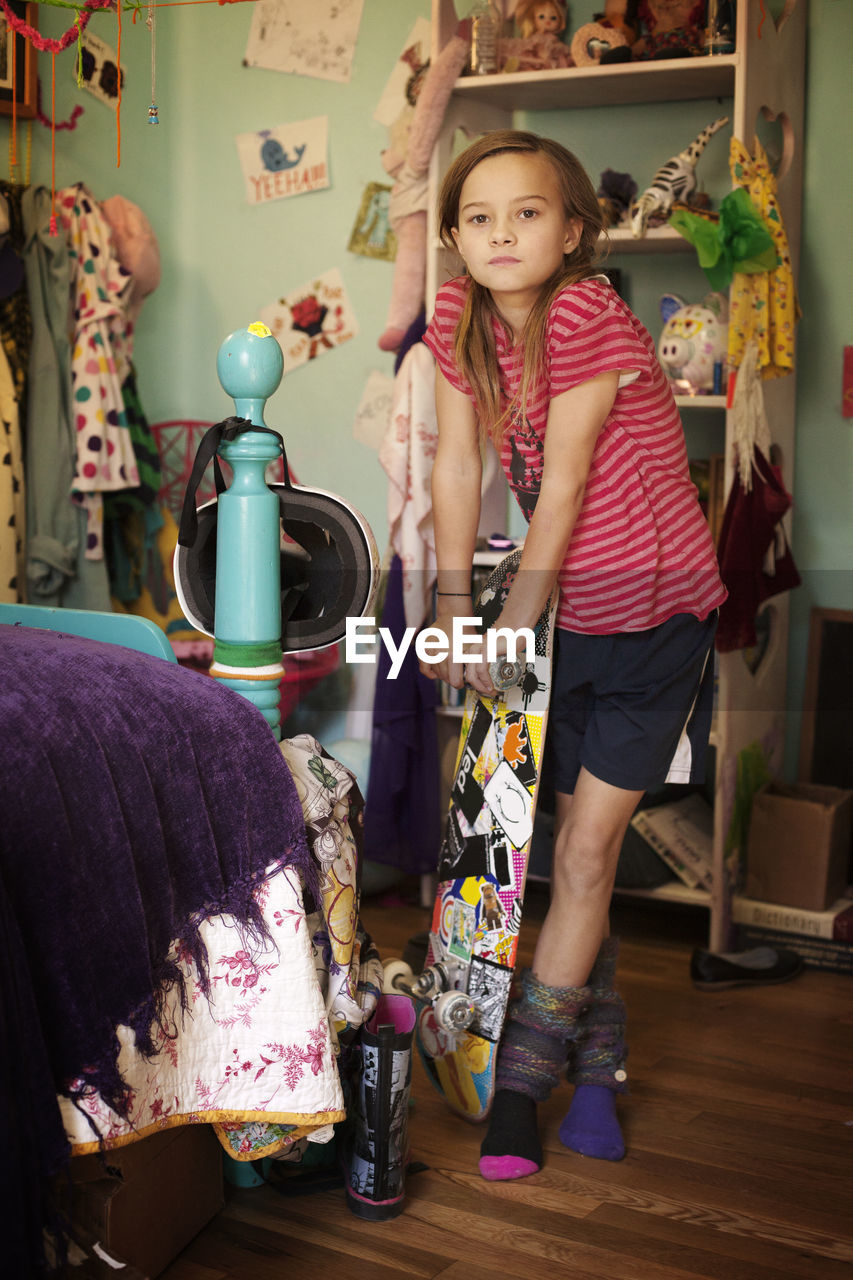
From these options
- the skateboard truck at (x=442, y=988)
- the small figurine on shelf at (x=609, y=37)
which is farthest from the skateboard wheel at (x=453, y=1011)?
the small figurine on shelf at (x=609, y=37)

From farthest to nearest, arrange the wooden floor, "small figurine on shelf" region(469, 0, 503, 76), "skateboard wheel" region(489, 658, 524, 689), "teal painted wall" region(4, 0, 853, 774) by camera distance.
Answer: "teal painted wall" region(4, 0, 853, 774) → "small figurine on shelf" region(469, 0, 503, 76) → "skateboard wheel" region(489, 658, 524, 689) → the wooden floor

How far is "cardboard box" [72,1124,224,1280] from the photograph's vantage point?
119 cm

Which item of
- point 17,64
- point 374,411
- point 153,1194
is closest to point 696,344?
point 374,411

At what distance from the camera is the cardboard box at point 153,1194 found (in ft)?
3.91

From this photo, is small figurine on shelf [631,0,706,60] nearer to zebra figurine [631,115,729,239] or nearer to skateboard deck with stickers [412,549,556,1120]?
zebra figurine [631,115,729,239]

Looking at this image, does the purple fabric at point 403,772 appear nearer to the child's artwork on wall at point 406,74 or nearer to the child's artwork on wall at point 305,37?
the child's artwork on wall at point 406,74

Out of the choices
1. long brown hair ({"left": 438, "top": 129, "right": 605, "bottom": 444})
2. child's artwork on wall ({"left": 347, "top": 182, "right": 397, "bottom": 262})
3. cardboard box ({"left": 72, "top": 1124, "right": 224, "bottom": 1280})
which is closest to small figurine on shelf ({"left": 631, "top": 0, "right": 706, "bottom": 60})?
child's artwork on wall ({"left": 347, "top": 182, "right": 397, "bottom": 262})

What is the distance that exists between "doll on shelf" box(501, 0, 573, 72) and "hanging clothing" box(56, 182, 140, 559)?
2.81ft

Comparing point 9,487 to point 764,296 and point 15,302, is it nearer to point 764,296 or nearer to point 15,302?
point 15,302

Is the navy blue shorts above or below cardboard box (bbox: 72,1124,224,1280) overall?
above

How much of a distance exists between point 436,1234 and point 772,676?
1420 millimetres

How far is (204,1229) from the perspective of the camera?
138 cm

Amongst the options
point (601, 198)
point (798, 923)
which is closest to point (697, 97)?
point (601, 198)

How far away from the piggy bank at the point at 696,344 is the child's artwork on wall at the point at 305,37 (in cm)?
104
